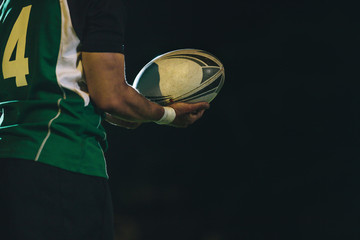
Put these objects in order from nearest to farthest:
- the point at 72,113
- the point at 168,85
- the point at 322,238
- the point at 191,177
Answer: the point at 72,113 → the point at 168,85 → the point at 322,238 → the point at 191,177

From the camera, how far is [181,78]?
1.84 meters

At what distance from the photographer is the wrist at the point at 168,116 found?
5.06 feet

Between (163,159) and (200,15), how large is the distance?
1503 mm

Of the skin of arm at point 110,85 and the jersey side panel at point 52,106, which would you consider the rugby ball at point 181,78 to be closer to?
the skin of arm at point 110,85

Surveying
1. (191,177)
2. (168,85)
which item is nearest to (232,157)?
(191,177)

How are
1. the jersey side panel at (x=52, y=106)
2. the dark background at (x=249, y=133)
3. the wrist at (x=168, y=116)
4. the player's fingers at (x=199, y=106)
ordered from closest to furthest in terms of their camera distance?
the jersey side panel at (x=52, y=106) < the wrist at (x=168, y=116) < the player's fingers at (x=199, y=106) < the dark background at (x=249, y=133)

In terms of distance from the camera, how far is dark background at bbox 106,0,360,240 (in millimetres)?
4680

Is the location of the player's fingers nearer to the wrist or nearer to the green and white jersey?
the wrist

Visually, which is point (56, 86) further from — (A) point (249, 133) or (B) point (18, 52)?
(A) point (249, 133)

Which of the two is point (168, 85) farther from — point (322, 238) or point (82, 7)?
point (322, 238)

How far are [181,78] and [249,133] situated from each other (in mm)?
3153

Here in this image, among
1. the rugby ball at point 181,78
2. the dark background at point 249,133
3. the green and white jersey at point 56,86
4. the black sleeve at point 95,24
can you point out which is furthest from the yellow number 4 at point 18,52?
the dark background at point 249,133

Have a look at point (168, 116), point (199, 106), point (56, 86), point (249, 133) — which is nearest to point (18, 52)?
point (56, 86)

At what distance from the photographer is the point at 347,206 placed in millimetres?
4602
